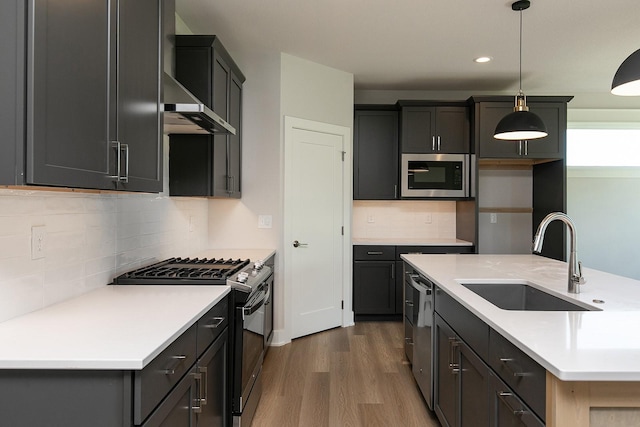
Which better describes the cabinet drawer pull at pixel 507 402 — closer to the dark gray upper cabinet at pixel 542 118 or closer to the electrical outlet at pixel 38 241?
the electrical outlet at pixel 38 241

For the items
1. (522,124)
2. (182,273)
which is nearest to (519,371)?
(182,273)

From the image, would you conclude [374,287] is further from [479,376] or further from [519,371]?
[519,371]

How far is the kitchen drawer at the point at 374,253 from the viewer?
4598mm

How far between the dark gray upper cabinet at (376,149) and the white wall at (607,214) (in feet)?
7.28

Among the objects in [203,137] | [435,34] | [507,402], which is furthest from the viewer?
[435,34]

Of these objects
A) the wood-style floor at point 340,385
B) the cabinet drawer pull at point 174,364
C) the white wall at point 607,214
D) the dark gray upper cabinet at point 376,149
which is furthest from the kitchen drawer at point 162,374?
the white wall at point 607,214

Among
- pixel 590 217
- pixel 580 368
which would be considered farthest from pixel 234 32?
pixel 590 217

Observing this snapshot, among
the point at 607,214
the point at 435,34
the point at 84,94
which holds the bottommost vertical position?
the point at 607,214

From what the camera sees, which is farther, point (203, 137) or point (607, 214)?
point (607, 214)

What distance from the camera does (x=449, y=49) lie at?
377 centimetres

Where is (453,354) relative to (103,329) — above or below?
below

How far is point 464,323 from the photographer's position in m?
1.87

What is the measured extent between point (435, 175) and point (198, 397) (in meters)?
3.69

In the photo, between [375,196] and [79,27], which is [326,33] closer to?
[375,196]
